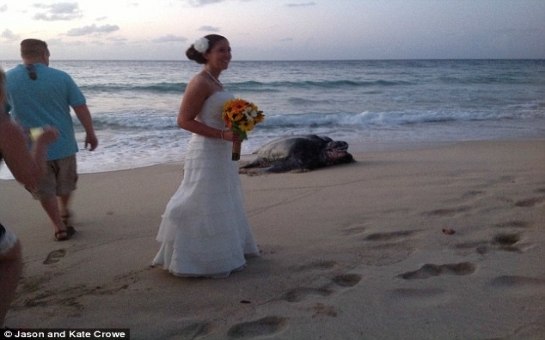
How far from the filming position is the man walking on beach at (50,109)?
4.49 metres

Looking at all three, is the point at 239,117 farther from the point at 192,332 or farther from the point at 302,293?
the point at 192,332

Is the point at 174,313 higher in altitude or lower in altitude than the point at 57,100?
lower

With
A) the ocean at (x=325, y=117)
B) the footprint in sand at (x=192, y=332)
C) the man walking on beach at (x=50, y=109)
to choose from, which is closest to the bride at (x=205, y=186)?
the footprint in sand at (x=192, y=332)

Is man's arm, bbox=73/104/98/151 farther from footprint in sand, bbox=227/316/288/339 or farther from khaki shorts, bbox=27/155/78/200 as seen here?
footprint in sand, bbox=227/316/288/339

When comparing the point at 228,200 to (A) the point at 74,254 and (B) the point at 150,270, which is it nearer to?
(B) the point at 150,270

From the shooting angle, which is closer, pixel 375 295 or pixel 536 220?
pixel 375 295

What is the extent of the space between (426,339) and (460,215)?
245cm

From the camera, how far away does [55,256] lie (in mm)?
4363

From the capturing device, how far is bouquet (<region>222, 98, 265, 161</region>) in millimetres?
3463

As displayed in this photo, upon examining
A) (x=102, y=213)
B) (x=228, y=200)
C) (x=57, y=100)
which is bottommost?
(x=102, y=213)

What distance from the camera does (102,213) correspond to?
5.74m

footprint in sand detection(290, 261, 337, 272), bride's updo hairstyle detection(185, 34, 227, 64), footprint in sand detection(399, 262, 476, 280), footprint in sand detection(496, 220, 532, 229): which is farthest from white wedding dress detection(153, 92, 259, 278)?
footprint in sand detection(496, 220, 532, 229)

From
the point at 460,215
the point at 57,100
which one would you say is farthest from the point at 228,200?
the point at 460,215

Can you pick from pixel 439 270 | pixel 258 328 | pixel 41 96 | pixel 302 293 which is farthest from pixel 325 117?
pixel 258 328
